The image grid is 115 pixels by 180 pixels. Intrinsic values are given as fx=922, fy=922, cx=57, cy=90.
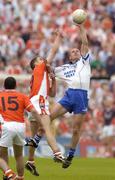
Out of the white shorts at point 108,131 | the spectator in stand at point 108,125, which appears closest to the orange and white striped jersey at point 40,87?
the spectator in stand at point 108,125

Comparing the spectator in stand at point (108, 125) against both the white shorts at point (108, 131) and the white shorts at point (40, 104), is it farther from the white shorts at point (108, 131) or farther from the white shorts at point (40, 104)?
the white shorts at point (40, 104)

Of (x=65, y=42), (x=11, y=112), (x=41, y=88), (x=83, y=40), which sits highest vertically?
(x=83, y=40)

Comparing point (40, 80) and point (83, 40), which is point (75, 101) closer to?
point (40, 80)

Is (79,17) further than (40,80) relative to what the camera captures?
Yes

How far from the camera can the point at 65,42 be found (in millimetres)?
31828

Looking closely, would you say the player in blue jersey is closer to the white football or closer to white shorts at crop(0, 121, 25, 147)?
the white football

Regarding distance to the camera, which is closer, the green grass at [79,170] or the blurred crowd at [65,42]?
the green grass at [79,170]

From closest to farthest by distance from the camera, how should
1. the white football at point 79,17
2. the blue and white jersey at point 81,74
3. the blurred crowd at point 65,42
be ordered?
the white football at point 79,17 < the blue and white jersey at point 81,74 < the blurred crowd at point 65,42

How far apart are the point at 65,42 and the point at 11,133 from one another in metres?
16.9

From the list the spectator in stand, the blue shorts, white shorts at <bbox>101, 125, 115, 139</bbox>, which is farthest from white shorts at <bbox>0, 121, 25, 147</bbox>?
white shorts at <bbox>101, 125, 115, 139</bbox>

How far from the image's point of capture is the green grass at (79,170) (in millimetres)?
18156

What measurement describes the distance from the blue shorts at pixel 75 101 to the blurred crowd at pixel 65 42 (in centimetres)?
882

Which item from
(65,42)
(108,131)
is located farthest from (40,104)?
(65,42)

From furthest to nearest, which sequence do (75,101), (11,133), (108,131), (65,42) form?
1. (65,42)
2. (108,131)
3. (75,101)
4. (11,133)
